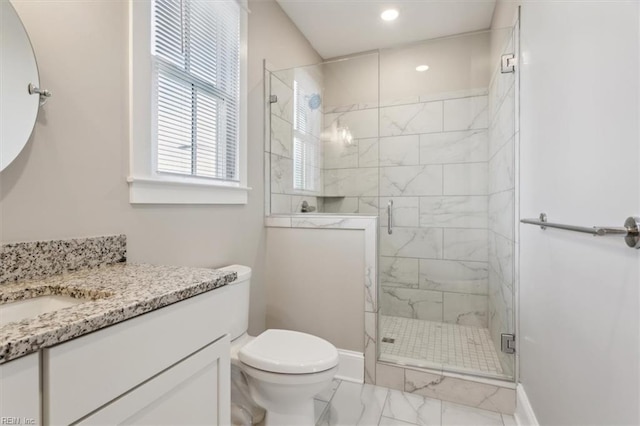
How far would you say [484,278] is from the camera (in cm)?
249

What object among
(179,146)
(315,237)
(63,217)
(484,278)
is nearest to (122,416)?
(63,217)

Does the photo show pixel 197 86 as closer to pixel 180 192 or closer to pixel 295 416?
pixel 180 192

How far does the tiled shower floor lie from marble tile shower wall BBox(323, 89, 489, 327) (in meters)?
0.10

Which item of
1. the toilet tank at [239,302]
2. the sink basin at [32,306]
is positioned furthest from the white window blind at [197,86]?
the sink basin at [32,306]

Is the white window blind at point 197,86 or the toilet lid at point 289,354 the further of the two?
the white window blind at point 197,86

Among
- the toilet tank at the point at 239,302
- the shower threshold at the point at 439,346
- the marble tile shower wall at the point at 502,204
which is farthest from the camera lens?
the shower threshold at the point at 439,346

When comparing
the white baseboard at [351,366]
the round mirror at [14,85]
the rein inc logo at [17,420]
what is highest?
the round mirror at [14,85]

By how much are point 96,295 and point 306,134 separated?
2129mm

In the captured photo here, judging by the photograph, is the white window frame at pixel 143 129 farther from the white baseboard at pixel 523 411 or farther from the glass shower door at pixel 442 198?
the white baseboard at pixel 523 411

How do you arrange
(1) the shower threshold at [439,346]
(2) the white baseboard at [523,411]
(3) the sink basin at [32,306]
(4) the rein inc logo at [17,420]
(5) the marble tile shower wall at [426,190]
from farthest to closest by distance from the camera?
(5) the marble tile shower wall at [426,190] < (1) the shower threshold at [439,346] < (2) the white baseboard at [523,411] < (3) the sink basin at [32,306] < (4) the rein inc logo at [17,420]

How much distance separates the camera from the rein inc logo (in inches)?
19.5

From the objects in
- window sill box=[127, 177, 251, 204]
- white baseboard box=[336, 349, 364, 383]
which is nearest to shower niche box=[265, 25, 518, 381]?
white baseboard box=[336, 349, 364, 383]

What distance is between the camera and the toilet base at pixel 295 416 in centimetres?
145

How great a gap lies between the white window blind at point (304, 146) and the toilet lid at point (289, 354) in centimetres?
134
